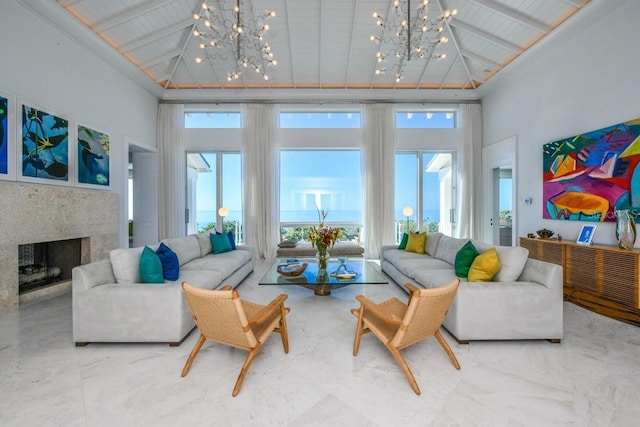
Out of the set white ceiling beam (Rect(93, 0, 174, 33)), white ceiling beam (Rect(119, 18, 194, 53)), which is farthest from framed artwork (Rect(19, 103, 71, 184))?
white ceiling beam (Rect(119, 18, 194, 53))

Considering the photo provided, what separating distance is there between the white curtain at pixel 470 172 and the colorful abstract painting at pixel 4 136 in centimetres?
785

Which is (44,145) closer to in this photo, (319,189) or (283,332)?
(283,332)

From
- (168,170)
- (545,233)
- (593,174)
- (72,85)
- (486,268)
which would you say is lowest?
(486,268)

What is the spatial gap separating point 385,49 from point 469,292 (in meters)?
5.04

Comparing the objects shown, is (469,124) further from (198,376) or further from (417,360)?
(198,376)

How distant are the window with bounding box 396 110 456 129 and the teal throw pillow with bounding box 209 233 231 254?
4.80 meters

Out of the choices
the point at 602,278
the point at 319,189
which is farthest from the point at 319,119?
the point at 602,278

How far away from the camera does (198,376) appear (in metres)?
1.97

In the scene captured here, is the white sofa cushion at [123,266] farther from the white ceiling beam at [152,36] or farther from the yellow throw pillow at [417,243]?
the white ceiling beam at [152,36]

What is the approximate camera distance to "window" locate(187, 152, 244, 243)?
22.6 feet

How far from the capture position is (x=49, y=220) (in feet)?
12.2

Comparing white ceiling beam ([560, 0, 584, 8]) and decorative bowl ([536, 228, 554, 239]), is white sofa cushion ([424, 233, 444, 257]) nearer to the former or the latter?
decorative bowl ([536, 228, 554, 239])

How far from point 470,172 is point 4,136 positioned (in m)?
8.03

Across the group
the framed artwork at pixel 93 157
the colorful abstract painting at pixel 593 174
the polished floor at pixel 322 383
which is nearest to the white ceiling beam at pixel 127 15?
the framed artwork at pixel 93 157
